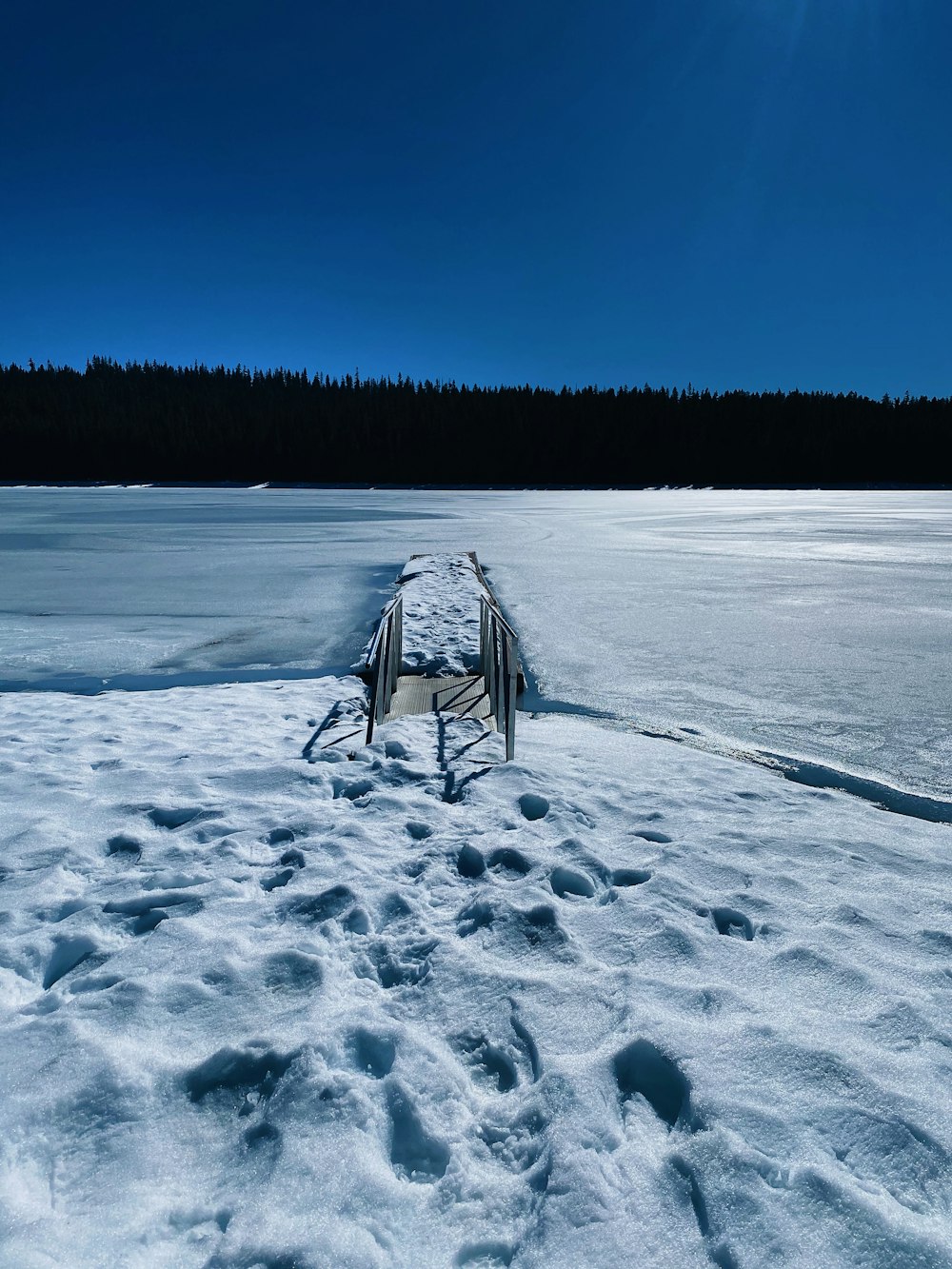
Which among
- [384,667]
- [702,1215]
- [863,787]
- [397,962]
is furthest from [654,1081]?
[384,667]

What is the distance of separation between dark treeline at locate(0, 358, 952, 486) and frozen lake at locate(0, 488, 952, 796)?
6824 cm

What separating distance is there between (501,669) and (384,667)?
1.19m

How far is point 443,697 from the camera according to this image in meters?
7.40

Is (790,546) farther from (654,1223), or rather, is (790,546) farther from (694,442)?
(694,442)

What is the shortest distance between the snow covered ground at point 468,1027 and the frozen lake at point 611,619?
6.88 ft

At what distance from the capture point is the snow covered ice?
198 cm

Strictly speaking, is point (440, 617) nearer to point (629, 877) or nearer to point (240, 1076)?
point (629, 877)

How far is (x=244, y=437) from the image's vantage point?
292 ft

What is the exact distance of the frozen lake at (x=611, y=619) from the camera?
6.55 meters

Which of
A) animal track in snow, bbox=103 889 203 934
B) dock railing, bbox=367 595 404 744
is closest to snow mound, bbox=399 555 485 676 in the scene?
dock railing, bbox=367 595 404 744

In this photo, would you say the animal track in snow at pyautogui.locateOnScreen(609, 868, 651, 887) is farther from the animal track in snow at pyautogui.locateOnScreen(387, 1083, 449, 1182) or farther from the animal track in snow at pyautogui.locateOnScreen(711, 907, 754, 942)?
the animal track in snow at pyautogui.locateOnScreen(387, 1083, 449, 1182)

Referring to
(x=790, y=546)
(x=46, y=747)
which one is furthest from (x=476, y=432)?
(x=46, y=747)

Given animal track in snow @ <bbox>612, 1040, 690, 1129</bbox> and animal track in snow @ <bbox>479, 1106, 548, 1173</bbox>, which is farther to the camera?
animal track in snow @ <bbox>612, 1040, 690, 1129</bbox>

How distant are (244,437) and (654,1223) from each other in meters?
96.8
